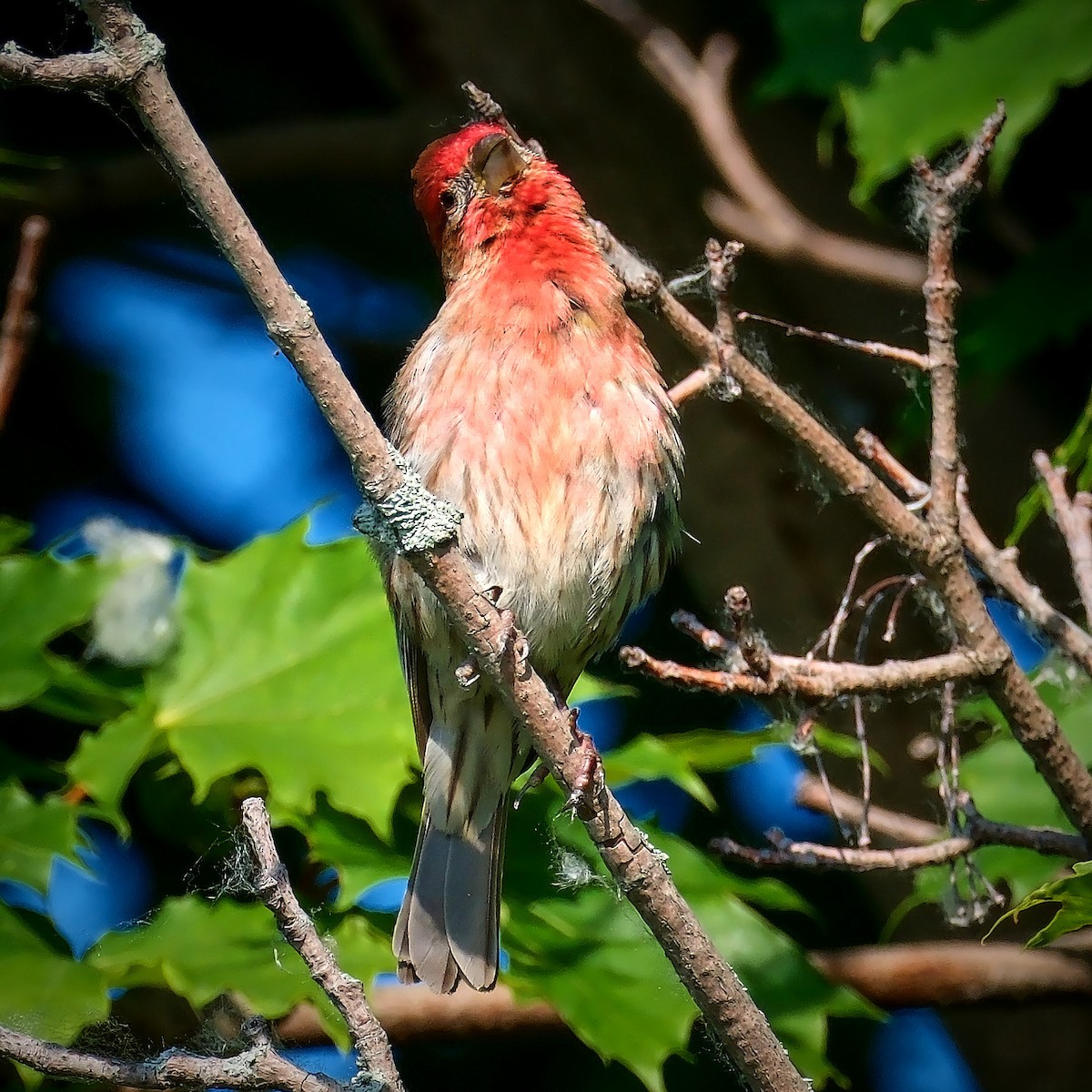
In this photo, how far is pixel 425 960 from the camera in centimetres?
316

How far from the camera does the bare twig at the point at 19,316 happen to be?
11.8ft

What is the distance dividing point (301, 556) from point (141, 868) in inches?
61.4

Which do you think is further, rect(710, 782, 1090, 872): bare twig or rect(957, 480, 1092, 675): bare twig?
rect(957, 480, 1092, 675): bare twig

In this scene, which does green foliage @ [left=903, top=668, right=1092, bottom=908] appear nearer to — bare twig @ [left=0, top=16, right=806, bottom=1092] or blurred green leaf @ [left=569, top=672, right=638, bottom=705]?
blurred green leaf @ [left=569, top=672, right=638, bottom=705]

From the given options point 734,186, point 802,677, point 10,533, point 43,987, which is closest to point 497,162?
point 10,533

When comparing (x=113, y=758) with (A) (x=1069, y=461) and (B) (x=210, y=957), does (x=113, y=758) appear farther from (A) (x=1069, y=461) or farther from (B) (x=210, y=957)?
(A) (x=1069, y=461)

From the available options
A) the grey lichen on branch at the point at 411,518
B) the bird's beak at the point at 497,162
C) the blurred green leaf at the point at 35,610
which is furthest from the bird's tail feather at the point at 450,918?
the bird's beak at the point at 497,162

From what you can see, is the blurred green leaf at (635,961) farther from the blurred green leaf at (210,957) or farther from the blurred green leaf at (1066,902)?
the blurred green leaf at (1066,902)

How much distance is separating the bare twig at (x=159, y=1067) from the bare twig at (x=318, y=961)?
0.37 feet

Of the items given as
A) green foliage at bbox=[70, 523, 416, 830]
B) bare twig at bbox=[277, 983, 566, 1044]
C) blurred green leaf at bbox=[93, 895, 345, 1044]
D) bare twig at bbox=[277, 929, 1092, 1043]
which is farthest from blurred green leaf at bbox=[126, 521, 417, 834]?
bare twig at bbox=[277, 929, 1092, 1043]

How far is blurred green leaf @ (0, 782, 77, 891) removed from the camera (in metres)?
3.05

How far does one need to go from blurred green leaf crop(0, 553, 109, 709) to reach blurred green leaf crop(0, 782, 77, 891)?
0.22 meters

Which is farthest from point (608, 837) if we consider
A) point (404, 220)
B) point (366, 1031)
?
point (404, 220)

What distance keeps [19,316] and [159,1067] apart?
2.14 m
